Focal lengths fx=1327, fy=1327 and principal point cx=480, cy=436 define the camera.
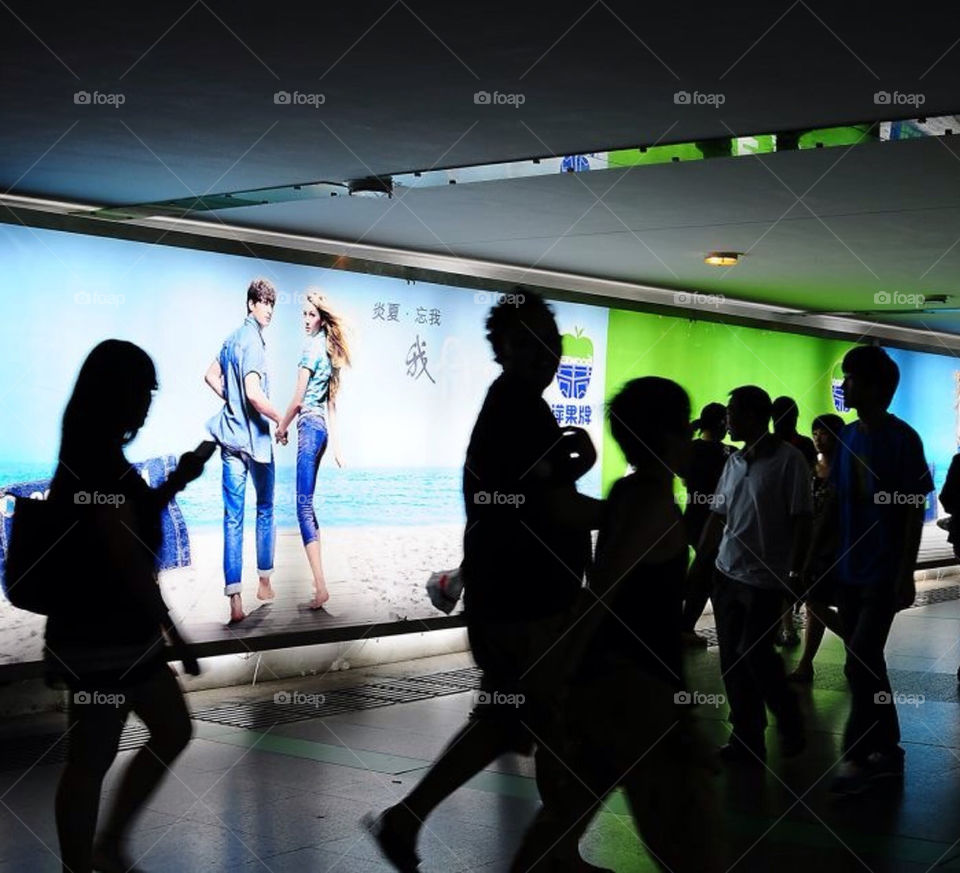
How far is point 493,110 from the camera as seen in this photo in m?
5.80

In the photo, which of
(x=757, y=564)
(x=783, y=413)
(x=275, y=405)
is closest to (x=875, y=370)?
(x=757, y=564)

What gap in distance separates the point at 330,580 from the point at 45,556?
18.6 feet

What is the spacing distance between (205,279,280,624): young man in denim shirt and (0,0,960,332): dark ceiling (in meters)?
0.74

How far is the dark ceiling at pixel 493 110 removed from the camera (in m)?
4.57

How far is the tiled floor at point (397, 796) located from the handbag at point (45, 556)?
4.67ft

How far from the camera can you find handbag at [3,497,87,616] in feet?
12.8

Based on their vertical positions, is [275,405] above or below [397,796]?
above

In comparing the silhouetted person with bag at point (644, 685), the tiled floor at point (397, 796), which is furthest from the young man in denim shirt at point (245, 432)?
the silhouetted person with bag at point (644, 685)

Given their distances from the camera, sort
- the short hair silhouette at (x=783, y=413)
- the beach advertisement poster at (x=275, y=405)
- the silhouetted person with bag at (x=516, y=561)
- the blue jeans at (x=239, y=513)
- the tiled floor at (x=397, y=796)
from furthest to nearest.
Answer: the blue jeans at (x=239, y=513)
the beach advertisement poster at (x=275, y=405)
the short hair silhouette at (x=783, y=413)
the tiled floor at (x=397, y=796)
the silhouetted person with bag at (x=516, y=561)

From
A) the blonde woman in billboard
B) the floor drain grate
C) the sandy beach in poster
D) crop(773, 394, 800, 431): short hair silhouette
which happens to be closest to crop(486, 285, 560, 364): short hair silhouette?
crop(773, 394, 800, 431): short hair silhouette

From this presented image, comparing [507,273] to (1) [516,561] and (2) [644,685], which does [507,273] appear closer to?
(1) [516,561]

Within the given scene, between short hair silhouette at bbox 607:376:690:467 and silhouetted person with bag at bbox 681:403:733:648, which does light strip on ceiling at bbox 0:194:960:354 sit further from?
short hair silhouette at bbox 607:376:690:467

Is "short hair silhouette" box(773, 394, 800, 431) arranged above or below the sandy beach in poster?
above

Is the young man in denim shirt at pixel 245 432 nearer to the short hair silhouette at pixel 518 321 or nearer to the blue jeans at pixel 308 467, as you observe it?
the blue jeans at pixel 308 467
